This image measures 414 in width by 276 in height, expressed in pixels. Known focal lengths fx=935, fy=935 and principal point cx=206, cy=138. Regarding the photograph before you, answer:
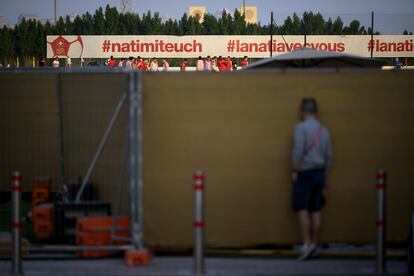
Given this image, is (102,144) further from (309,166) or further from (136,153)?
(309,166)

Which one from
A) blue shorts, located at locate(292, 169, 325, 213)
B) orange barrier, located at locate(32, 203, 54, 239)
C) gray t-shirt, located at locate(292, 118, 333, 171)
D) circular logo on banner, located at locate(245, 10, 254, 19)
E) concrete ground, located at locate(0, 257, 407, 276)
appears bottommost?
concrete ground, located at locate(0, 257, 407, 276)

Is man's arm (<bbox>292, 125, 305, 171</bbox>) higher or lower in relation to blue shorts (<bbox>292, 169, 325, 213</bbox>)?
higher

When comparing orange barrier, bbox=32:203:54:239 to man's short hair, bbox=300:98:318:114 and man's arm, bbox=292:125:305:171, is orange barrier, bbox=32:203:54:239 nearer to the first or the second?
man's arm, bbox=292:125:305:171

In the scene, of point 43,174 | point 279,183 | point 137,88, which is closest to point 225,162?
point 279,183

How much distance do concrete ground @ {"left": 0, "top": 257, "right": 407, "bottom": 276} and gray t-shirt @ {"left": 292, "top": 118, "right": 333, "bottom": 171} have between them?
1.09m

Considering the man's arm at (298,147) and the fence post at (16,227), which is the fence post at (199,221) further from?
the fence post at (16,227)

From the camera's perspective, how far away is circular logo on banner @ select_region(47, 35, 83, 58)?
5600 cm

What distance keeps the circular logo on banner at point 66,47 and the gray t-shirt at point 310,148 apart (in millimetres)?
46866

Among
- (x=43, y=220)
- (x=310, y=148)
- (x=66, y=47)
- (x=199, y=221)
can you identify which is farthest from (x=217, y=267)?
(x=66, y=47)

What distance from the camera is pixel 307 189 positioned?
1023 centimetres

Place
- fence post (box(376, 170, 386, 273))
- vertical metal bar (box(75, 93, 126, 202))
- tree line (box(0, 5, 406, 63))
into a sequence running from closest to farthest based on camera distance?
fence post (box(376, 170, 386, 273))
vertical metal bar (box(75, 93, 126, 202))
tree line (box(0, 5, 406, 63))

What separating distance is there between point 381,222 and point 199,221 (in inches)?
73.5

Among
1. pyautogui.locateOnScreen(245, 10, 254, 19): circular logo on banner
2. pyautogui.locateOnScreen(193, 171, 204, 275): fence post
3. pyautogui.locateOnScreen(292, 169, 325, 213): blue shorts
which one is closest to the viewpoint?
pyautogui.locateOnScreen(193, 171, 204, 275): fence post

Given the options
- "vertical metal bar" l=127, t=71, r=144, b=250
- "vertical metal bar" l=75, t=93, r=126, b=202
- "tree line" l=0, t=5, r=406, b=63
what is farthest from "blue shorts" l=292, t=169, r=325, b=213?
"tree line" l=0, t=5, r=406, b=63
